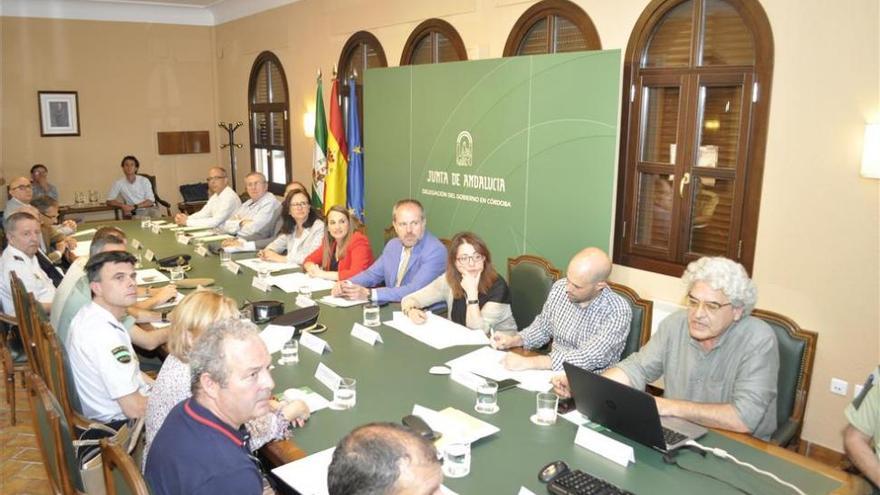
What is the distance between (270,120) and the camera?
9141 mm

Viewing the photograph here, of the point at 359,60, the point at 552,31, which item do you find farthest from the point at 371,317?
the point at 359,60

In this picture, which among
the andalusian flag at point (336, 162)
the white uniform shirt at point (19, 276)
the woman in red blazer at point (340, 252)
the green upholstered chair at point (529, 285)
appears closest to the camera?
the green upholstered chair at point (529, 285)

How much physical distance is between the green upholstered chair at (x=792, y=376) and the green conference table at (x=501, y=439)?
542mm

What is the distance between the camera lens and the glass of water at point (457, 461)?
6.10ft

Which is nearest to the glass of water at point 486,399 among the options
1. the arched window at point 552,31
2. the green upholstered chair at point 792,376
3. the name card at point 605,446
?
the name card at point 605,446

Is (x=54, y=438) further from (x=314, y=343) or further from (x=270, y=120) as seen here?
(x=270, y=120)

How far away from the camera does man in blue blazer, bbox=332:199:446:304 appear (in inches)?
154

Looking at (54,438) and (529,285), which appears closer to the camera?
(54,438)

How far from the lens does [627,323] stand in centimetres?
288

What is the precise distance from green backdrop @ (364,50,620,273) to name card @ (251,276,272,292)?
1.73 m

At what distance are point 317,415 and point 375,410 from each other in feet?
0.64

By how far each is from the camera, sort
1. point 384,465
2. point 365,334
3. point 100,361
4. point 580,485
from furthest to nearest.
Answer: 1. point 365,334
2. point 100,361
3. point 580,485
4. point 384,465

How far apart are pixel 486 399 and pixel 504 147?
2875mm

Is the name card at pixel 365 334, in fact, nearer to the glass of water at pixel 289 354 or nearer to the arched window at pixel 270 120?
the glass of water at pixel 289 354
